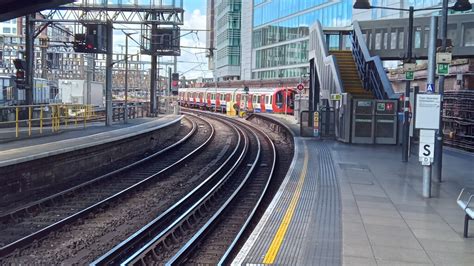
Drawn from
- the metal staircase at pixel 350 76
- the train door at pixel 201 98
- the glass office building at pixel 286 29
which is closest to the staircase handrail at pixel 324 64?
the metal staircase at pixel 350 76

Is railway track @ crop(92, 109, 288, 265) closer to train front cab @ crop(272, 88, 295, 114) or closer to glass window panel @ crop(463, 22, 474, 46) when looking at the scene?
glass window panel @ crop(463, 22, 474, 46)

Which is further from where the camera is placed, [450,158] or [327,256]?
[450,158]

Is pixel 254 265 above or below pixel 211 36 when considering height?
below

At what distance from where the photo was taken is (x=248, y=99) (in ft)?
182

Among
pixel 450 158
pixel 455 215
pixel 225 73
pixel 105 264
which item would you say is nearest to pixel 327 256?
pixel 105 264

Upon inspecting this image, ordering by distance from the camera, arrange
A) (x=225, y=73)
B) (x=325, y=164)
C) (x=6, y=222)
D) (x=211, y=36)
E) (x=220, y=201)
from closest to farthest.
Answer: (x=6, y=222)
(x=220, y=201)
(x=325, y=164)
(x=225, y=73)
(x=211, y=36)

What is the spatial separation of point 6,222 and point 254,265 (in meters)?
6.57

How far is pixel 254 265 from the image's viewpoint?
6.92m

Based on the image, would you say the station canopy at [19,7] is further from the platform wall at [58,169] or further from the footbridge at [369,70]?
the footbridge at [369,70]

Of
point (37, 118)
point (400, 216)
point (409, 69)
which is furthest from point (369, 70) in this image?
point (400, 216)

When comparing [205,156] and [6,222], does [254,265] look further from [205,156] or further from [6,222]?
[205,156]

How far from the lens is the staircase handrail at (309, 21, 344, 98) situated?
25391 millimetres

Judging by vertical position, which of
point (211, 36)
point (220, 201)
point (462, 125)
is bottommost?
point (220, 201)

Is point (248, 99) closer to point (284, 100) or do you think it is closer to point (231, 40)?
point (284, 100)
